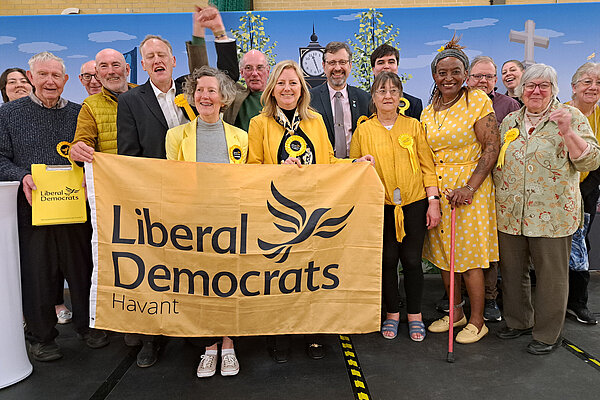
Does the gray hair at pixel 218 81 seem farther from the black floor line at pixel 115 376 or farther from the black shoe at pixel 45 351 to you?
the black shoe at pixel 45 351

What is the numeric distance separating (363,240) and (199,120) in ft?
3.80

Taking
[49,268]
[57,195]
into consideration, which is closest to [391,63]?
[57,195]

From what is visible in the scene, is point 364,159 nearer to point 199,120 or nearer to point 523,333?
point 199,120

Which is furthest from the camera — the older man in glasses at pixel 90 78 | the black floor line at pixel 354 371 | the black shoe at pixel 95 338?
the older man in glasses at pixel 90 78

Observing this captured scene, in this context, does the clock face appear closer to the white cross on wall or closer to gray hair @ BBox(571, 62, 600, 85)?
the white cross on wall

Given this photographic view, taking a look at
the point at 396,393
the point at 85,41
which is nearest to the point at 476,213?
the point at 396,393

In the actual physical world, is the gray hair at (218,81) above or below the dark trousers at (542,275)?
above

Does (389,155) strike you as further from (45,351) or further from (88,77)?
(88,77)

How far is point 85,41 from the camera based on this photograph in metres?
5.11

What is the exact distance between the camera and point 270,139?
2.57 m

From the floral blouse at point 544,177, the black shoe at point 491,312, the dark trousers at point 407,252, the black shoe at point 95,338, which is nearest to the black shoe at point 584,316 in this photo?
the black shoe at point 491,312

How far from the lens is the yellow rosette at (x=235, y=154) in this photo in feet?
8.24

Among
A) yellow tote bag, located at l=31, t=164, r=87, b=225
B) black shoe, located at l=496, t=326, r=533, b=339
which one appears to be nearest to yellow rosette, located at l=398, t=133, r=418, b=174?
black shoe, located at l=496, t=326, r=533, b=339

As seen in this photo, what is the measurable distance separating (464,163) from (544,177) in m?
0.46
